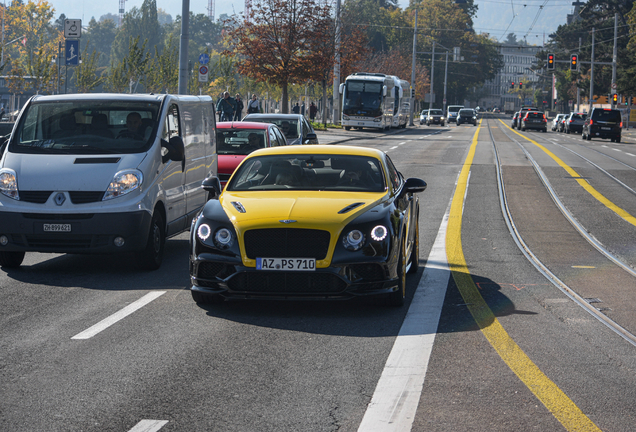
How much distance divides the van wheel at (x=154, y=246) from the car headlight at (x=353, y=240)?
113 inches

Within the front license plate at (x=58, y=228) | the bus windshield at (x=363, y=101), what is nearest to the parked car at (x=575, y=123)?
the bus windshield at (x=363, y=101)

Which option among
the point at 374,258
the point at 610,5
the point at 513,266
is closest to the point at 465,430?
the point at 374,258

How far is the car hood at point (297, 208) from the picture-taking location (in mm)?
6863

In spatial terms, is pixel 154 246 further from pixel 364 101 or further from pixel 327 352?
pixel 364 101

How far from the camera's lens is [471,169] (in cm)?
2519

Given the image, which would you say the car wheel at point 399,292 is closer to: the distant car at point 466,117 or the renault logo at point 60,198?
the renault logo at point 60,198

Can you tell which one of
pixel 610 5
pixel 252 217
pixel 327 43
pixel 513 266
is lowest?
pixel 513 266

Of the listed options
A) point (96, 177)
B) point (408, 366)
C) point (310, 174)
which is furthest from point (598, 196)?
point (408, 366)

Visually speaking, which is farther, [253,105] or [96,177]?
[253,105]

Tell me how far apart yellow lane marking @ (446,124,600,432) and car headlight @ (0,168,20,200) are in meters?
4.46

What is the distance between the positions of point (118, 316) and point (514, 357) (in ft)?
10.1

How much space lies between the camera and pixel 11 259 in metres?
9.23

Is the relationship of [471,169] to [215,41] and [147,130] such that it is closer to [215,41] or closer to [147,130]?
[147,130]

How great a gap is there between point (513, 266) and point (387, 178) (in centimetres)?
239
